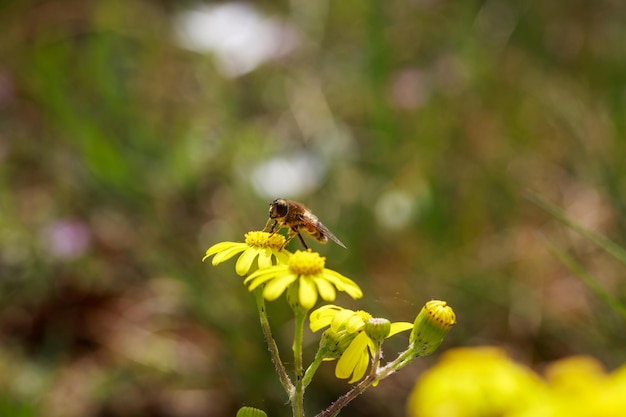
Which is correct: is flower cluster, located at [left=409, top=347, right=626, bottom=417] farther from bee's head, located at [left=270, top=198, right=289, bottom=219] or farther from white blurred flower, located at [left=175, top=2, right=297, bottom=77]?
white blurred flower, located at [left=175, top=2, right=297, bottom=77]

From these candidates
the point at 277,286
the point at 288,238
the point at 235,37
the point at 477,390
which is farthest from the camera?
the point at 235,37

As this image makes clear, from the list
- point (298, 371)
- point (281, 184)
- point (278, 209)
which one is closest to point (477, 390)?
point (298, 371)

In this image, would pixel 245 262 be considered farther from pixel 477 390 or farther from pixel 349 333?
pixel 477 390

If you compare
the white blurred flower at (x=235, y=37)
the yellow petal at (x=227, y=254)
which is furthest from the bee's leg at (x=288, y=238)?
the white blurred flower at (x=235, y=37)

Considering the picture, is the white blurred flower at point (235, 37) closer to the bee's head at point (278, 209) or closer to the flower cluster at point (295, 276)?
the bee's head at point (278, 209)

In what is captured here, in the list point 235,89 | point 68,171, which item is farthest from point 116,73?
point 235,89

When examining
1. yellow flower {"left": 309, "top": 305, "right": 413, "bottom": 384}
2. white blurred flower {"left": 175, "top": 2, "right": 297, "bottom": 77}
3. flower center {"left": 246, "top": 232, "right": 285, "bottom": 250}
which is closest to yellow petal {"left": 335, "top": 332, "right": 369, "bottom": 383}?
yellow flower {"left": 309, "top": 305, "right": 413, "bottom": 384}

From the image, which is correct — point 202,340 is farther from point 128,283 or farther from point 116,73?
point 116,73
